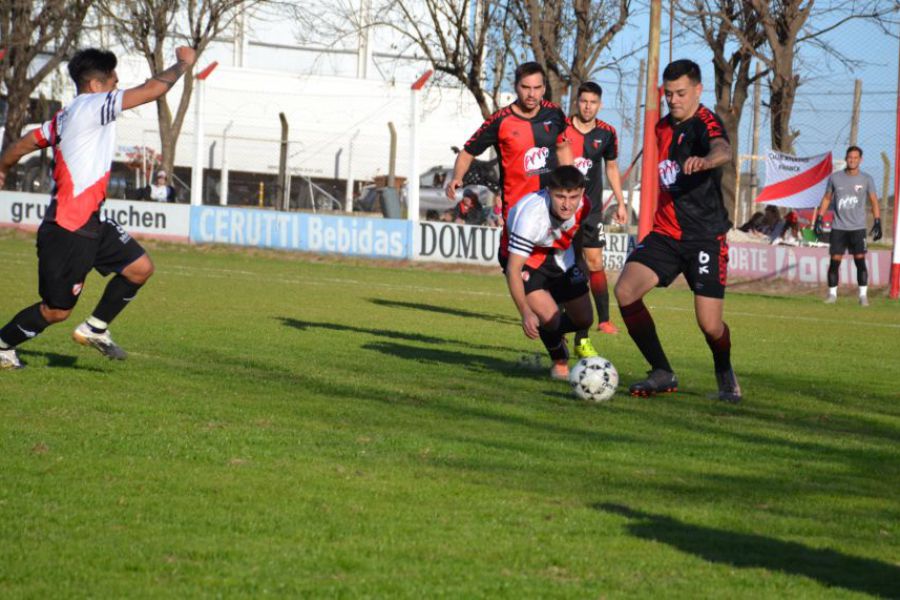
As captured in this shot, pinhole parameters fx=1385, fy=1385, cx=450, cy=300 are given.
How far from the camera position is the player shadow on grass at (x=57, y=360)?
8.63 metres

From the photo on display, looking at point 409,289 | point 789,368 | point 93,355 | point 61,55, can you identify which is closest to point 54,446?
point 93,355

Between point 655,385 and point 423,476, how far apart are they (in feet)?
10.4

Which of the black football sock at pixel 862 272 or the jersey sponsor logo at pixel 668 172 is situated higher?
the jersey sponsor logo at pixel 668 172

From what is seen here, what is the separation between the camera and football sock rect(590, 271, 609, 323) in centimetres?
1285

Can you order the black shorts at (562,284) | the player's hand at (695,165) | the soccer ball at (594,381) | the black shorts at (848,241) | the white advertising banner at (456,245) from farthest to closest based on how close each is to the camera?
1. the white advertising banner at (456,245)
2. the black shorts at (848,241)
3. the black shorts at (562,284)
4. the soccer ball at (594,381)
5. the player's hand at (695,165)

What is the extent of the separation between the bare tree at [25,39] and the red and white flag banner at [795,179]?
1945cm

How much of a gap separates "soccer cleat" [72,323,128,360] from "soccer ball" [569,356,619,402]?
285 centimetres

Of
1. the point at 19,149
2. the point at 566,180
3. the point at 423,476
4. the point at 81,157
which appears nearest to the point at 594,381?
the point at 566,180

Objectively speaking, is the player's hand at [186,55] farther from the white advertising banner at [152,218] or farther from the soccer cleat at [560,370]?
the white advertising banner at [152,218]

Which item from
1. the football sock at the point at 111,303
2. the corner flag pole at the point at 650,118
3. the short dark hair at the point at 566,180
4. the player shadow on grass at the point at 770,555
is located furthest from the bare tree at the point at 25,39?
the player shadow on grass at the point at 770,555

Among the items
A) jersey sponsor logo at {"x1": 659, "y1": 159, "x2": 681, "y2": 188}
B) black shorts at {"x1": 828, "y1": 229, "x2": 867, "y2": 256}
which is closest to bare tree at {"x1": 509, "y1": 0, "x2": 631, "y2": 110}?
black shorts at {"x1": 828, "y1": 229, "x2": 867, "y2": 256}

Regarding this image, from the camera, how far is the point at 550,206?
8.46 m

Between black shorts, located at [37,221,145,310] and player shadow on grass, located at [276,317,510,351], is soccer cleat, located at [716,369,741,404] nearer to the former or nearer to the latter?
player shadow on grass, located at [276,317,510,351]

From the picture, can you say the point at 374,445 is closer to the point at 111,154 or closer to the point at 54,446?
the point at 54,446
